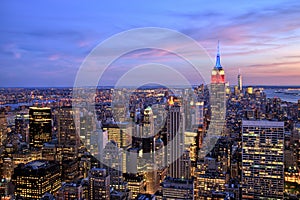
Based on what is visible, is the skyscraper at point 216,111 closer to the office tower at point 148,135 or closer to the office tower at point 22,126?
the office tower at point 148,135

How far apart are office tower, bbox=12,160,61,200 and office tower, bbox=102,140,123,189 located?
105cm

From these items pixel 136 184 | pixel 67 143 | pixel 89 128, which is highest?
pixel 89 128

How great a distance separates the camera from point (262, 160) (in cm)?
567

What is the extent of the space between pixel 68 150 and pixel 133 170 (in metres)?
1.87

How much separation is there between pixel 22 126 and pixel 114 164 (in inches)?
135

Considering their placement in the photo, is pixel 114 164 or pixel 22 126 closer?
pixel 114 164

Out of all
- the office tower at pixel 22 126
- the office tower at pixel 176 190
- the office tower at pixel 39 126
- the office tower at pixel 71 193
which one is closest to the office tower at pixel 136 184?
the office tower at pixel 71 193

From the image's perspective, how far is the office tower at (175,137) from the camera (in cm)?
536

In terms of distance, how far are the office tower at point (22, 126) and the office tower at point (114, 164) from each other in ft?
9.31

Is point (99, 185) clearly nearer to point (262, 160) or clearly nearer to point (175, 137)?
point (175, 137)

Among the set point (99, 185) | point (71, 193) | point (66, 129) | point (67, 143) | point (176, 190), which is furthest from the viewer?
point (66, 129)

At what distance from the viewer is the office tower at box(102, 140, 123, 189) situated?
5273mm

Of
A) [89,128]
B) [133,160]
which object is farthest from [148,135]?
[89,128]

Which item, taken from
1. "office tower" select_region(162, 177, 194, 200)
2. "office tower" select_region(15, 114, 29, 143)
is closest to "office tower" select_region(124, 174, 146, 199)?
"office tower" select_region(162, 177, 194, 200)
